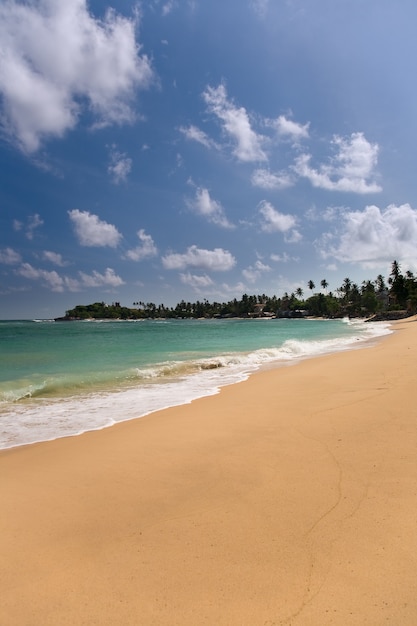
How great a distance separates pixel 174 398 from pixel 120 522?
236 inches

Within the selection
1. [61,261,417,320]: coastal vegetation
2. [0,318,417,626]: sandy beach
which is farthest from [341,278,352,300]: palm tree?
[0,318,417,626]: sandy beach

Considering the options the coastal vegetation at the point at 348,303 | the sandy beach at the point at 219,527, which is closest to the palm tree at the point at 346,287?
the coastal vegetation at the point at 348,303

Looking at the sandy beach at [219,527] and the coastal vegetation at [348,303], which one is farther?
the coastal vegetation at [348,303]

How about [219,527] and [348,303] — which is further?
[348,303]

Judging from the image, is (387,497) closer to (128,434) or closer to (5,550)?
(5,550)

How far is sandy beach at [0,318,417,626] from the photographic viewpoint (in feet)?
6.77

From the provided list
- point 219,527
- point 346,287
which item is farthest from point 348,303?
point 219,527

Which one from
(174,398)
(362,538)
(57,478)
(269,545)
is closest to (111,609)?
(269,545)

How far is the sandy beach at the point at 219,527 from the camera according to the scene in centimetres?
206

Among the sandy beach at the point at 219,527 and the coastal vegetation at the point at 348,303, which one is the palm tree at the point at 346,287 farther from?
the sandy beach at the point at 219,527

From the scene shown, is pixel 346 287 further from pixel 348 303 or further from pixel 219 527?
pixel 219 527

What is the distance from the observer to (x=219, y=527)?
2830mm

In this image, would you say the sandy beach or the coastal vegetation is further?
the coastal vegetation

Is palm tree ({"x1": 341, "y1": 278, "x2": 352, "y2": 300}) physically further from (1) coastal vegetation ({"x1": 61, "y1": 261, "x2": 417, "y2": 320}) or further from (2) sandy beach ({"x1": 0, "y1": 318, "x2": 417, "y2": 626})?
(2) sandy beach ({"x1": 0, "y1": 318, "x2": 417, "y2": 626})
